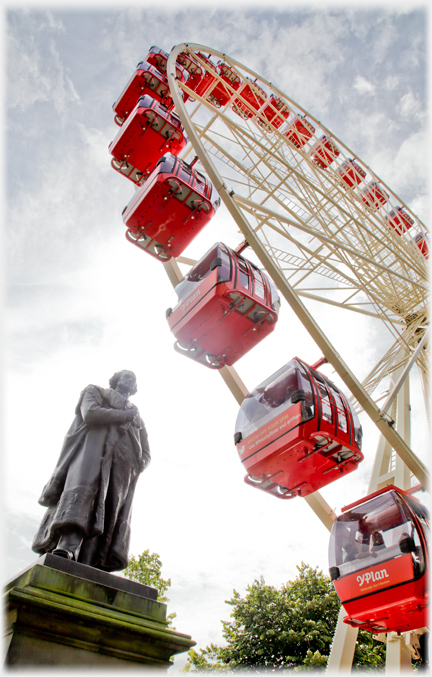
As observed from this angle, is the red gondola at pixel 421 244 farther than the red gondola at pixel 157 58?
Yes

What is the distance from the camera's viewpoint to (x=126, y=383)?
4.91m

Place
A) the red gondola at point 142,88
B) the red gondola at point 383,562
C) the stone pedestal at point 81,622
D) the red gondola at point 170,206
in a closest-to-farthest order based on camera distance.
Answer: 1. the stone pedestal at point 81,622
2. the red gondola at point 383,562
3. the red gondola at point 170,206
4. the red gondola at point 142,88

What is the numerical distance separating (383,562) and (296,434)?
2154mm

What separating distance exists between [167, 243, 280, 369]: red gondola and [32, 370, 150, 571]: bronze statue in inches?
98.4

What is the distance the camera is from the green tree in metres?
19.0

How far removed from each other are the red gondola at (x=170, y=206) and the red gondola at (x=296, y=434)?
3414mm

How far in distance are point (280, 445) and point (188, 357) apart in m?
2.45

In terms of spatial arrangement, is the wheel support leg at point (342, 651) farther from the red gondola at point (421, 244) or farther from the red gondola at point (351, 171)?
the red gondola at point (421, 244)

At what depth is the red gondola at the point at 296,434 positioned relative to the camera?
5844mm

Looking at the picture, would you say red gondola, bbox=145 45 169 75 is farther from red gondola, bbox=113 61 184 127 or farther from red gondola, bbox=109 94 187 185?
red gondola, bbox=109 94 187 185

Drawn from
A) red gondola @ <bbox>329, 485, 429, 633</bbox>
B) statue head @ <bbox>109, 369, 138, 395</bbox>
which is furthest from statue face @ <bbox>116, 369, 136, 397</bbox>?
red gondola @ <bbox>329, 485, 429, 633</bbox>

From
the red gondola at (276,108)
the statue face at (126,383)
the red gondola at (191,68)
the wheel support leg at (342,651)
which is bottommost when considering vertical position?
the wheel support leg at (342,651)

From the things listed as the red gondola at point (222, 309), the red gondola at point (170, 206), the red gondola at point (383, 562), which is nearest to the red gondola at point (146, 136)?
the red gondola at point (170, 206)

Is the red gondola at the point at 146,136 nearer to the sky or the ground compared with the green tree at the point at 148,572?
nearer to the sky
